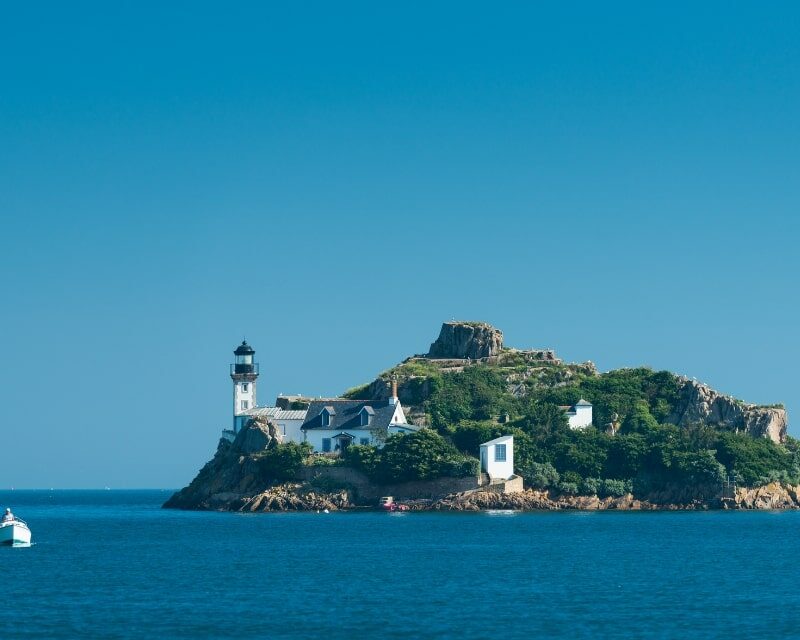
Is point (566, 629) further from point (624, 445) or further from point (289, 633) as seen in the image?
point (624, 445)

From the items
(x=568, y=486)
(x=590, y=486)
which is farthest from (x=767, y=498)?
(x=568, y=486)

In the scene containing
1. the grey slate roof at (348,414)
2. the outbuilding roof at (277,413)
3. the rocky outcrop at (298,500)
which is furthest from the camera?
the outbuilding roof at (277,413)

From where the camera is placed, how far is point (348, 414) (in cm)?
10681

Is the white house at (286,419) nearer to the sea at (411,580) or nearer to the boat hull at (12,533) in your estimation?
the sea at (411,580)

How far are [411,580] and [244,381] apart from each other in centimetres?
6053

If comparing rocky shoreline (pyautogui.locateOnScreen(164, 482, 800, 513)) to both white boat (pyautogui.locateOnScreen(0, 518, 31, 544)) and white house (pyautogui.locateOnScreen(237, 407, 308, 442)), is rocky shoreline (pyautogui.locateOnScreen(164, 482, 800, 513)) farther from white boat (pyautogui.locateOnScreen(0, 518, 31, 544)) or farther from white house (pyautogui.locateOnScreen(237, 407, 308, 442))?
white boat (pyautogui.locateOnScreen(0, 518, 31, 544))

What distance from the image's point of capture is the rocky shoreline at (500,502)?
97.8 m

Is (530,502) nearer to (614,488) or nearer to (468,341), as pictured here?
(614,488)

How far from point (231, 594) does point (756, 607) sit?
18.7 metres

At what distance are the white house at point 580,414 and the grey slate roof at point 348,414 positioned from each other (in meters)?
14.1

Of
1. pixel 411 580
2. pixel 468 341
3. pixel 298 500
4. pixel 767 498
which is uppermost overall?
pixel 468 341

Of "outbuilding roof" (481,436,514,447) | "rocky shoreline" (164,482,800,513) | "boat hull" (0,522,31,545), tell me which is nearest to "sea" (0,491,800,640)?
"boat hull" (0,522,31,545)

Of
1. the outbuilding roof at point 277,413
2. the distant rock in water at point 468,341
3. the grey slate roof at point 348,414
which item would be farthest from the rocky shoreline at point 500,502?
the distant rock in water at point 468,341

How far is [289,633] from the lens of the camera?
1603 inches
